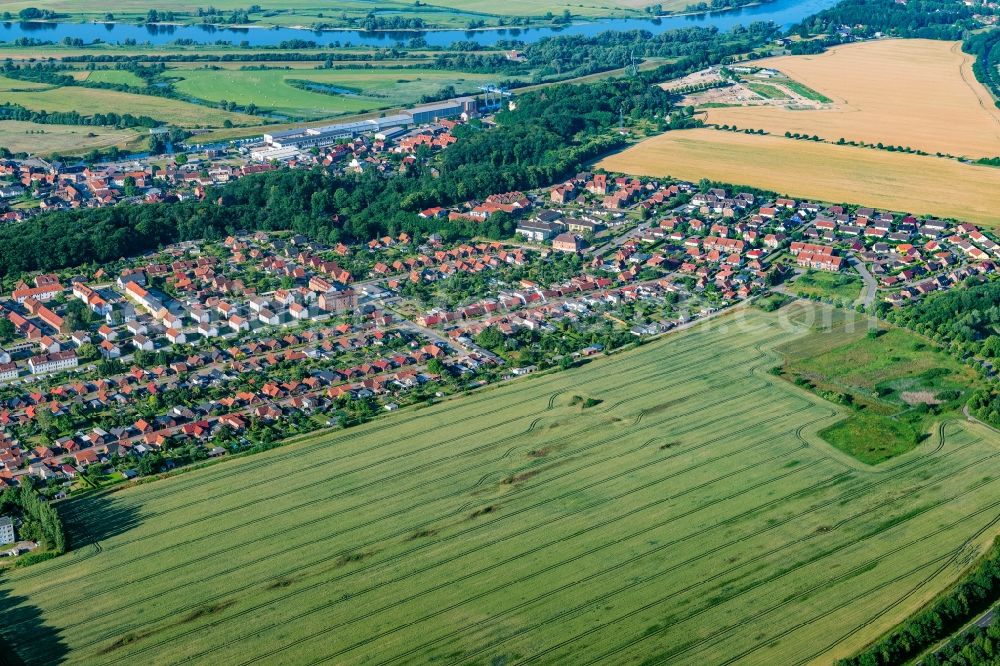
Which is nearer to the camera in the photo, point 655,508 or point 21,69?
point 655,508

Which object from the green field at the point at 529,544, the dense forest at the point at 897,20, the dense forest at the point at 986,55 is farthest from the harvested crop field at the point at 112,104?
the dense forest at the point at 897,20

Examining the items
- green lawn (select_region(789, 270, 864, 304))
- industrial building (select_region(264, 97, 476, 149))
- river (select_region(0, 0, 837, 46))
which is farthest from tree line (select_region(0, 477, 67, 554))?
river (select_region(0, 0, 837, 46))

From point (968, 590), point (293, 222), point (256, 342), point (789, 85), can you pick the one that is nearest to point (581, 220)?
point (293, 222)

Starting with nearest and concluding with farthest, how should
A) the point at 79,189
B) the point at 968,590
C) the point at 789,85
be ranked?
1. the point at 968,590
2. the point at 79,189
3. the point at 789,85

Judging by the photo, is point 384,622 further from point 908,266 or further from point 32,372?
point 908,266

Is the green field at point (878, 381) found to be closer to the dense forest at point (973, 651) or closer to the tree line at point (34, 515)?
the dense forest at point (973, 651)

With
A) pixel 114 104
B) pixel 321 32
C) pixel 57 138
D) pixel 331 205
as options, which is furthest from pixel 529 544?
pixel 321 32
